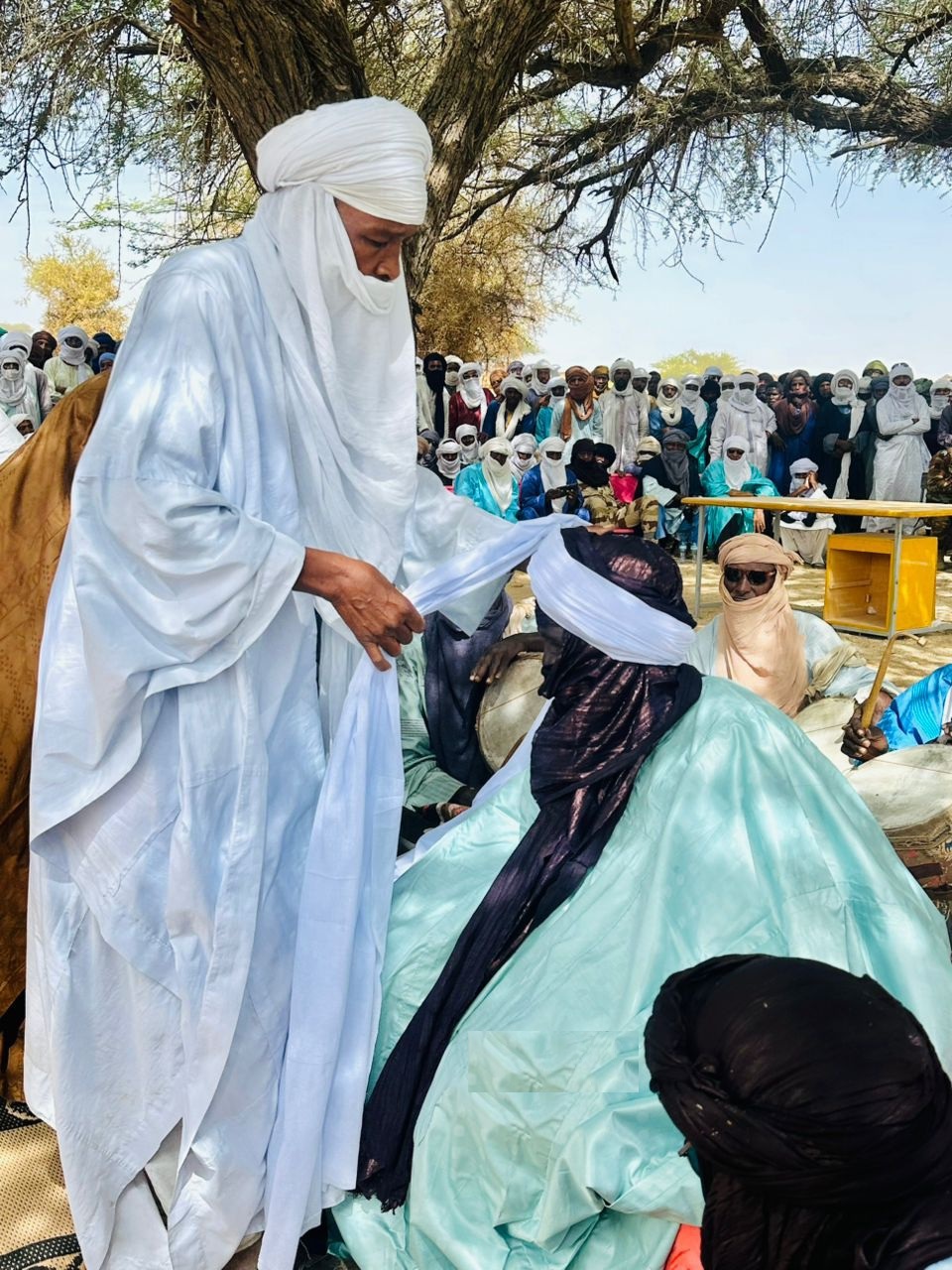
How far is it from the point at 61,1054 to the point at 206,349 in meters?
1.21

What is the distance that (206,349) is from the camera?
2047 millimetres

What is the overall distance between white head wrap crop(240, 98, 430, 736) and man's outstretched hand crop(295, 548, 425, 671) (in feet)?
0.64

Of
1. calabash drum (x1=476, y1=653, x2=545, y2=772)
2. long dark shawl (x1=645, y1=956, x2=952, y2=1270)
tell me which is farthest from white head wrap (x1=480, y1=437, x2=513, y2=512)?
long dark shawl (x1=645, y1=956, x2=952, y2=1270)

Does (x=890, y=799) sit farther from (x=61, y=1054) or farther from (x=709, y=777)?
(x=61, y=1054)

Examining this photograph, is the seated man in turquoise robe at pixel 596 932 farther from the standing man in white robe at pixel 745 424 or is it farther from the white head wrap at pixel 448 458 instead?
the standing man in white robe at pixel 745 424

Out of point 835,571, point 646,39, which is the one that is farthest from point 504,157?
point 835,571

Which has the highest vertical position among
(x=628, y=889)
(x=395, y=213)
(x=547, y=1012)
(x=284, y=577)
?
(x=395, y=213)

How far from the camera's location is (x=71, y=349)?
13359mm

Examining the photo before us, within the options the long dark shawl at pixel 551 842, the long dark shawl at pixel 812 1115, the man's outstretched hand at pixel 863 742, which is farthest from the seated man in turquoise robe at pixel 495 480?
the long dark shawl at pixel 812 1115

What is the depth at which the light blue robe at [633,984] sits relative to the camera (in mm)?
1862

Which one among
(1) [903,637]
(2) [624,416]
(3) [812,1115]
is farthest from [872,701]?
(2) [624,416]

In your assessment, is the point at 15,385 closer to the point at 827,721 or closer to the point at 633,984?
the point at 827,721

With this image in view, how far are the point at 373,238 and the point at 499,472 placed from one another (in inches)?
399

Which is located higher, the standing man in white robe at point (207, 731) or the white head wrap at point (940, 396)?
the white head wrap at point (940, 396)
